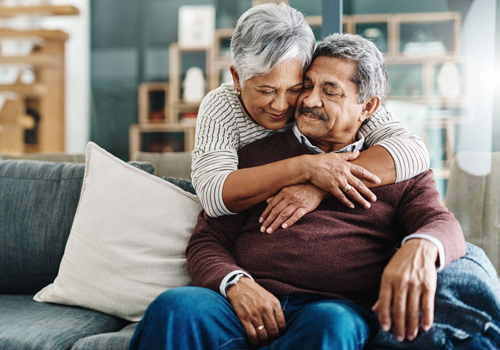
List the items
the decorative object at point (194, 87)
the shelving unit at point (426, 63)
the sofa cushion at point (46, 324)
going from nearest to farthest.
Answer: the sofa cushion at point (46, 324)
the shelving unit at point (426, 63)
the decorative object at point (194, 87)

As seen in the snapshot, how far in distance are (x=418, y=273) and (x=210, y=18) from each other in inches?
173

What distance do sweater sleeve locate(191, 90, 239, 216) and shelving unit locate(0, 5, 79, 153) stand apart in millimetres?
3515

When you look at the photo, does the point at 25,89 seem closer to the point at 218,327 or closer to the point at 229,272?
the point at 229,272

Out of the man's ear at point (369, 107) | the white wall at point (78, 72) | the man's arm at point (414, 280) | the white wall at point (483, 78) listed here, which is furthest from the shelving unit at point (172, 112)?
the man's arm at point (414, 280)

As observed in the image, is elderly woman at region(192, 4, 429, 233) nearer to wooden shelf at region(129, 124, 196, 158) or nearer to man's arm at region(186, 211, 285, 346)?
man's arm at region(186, 211, 285, 346)

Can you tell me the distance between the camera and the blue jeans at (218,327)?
1054 mm

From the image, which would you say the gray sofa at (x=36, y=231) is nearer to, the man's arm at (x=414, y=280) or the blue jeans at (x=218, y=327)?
the blue jeans at (x=218, y=327)

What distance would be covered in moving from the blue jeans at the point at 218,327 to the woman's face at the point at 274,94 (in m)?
0.54

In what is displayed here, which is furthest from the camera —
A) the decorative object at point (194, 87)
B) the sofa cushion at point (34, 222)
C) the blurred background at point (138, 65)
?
the decorative object at point (194, 87)

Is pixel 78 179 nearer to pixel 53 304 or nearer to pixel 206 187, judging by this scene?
pixel 53 304

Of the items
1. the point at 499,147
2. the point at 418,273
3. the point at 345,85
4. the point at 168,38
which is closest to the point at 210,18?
the point at 168,38

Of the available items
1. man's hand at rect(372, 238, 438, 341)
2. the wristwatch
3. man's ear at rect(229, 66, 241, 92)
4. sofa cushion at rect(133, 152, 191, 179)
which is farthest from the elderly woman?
sofa cushion at rect(133, 152, 191, 179)

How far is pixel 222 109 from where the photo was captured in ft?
4.88

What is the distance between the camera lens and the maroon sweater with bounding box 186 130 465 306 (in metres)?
1.27
